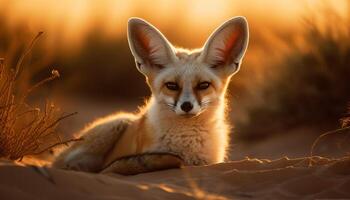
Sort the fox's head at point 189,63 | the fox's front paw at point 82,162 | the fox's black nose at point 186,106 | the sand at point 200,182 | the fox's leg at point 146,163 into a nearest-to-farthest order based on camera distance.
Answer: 1. the sand at point 200,182
2. the fox's leg at point 146,163
3. the fox's black nose at point 186,106
4. the fox's head at point 189,63
5. the fox's front paw at point 82,162

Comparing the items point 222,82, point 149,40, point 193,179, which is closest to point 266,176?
point 193,179

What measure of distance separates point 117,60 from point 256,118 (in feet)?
20.2

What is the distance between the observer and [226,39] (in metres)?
5.65

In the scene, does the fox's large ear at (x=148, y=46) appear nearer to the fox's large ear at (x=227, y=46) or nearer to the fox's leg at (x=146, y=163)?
the fox's large ear at (x=227, y=46)

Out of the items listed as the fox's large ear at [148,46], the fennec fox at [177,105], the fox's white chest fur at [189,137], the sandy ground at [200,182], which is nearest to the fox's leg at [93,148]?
the fennec fox at [177,105]

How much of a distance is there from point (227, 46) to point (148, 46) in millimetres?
692

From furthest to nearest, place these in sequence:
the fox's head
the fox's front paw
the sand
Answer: the fox's front paw → the fox's head → the sand

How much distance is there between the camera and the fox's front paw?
571 centimetres

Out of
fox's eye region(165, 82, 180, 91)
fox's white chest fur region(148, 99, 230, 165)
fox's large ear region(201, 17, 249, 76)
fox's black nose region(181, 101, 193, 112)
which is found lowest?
fox's white chest fur region(148, 99, 230, 165)

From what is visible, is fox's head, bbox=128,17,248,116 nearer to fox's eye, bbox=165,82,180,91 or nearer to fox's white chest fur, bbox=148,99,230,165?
fox's eye, bbox=165,82,180,91

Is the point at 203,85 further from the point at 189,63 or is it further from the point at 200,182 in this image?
the point at 200,182

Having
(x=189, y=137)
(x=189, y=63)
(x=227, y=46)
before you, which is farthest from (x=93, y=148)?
(x=227, y=46)

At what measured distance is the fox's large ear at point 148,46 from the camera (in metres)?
5.59

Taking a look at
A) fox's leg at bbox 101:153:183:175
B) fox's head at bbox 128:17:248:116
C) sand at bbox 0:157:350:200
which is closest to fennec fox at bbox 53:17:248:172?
fox's head at bbox 128:17:248:116
